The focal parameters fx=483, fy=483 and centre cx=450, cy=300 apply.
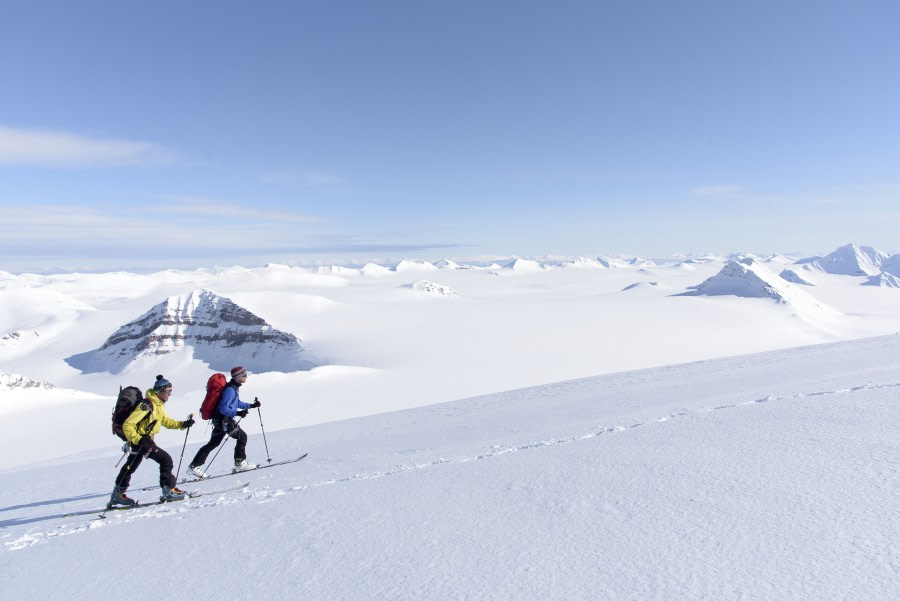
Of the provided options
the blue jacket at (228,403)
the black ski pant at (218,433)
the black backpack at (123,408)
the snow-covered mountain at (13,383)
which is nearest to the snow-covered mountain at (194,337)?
the snow-covered mountain at (13,383)

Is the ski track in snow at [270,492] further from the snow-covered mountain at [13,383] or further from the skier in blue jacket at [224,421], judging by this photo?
the snow-covered mountain at [13,383]

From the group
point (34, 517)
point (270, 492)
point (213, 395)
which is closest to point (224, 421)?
point (213, 395)

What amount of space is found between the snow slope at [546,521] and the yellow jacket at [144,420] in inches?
42.6

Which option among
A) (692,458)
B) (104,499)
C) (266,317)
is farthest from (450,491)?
(266,317)

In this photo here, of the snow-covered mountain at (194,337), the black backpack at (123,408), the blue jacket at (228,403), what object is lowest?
the snow-covered mountain at (194,337)

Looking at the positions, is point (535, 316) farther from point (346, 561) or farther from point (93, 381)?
point (93, 381)

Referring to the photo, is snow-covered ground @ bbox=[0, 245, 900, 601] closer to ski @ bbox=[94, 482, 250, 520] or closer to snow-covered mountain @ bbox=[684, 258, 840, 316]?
ski @ bbox=[94, 482, 250, 520]

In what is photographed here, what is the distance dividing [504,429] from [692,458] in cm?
468

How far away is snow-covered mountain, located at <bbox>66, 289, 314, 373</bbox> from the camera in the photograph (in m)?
78.4

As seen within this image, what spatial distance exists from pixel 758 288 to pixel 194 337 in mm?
103844

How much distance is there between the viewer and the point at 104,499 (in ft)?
26.3

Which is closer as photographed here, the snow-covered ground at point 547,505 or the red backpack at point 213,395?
the snow-covered ground at point 547,505

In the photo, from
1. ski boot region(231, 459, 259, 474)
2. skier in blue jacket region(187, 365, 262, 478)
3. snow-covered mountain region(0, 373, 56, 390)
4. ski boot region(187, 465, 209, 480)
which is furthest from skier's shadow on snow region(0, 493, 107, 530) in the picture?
snow-covered mountain region(0, 373, 56, 390)

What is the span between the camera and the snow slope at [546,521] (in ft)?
11.5
